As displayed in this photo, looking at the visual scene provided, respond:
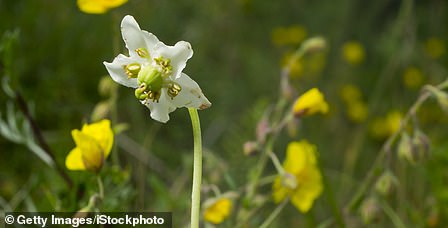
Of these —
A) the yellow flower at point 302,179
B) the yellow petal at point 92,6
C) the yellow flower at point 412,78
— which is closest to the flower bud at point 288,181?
the yellow flower at point 302,179

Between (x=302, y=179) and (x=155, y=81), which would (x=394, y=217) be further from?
(x=155, y=81)

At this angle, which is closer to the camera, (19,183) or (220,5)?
(19,183)

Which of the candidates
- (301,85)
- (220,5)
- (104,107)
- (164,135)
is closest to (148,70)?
(104,107)

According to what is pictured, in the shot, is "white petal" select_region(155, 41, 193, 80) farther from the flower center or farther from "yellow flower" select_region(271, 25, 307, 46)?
"yellow flower" select_region(271, 25, 307, 46)

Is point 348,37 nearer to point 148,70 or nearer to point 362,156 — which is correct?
point 362,156

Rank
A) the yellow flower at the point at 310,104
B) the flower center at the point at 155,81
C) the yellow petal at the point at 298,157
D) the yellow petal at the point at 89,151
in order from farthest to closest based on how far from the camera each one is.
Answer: the yellow petal at the point at 298,157 < the yellow flower at the point at 310,104 < the yellow petal at the point at 89,151 < the flower center at the point at 155,81

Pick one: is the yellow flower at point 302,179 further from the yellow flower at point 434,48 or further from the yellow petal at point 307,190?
the yellow flower at point 434,48
